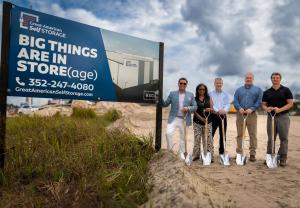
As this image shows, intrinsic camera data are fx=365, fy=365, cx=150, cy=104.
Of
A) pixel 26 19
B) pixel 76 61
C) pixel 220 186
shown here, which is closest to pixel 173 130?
pixel 220 186

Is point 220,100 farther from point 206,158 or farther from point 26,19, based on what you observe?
point 26,19

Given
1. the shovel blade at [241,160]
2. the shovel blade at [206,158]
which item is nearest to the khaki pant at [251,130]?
the shovel blade at [241,160]

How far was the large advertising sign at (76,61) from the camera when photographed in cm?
547

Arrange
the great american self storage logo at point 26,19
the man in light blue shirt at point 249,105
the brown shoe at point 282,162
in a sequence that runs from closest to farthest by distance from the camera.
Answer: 1. the great american self storage logo at point 26,19
2. the brown shoe at point 282,162
3. the man in light blue shirt at point 249,105

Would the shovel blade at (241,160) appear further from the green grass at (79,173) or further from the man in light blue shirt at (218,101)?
the green grass at (79,173)

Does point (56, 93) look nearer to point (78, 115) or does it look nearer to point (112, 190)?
point (112, 190)

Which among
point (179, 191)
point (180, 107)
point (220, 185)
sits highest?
point (180, 107)

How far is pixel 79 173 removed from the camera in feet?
16.4

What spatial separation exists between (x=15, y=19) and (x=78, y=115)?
11.6m

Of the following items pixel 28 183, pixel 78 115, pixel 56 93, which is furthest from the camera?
pixel 78 115

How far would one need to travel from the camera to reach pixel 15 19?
5.38 m

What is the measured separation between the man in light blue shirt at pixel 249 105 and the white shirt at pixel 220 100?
0.69 feet

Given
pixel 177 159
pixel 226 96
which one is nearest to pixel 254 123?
pixel 226 96

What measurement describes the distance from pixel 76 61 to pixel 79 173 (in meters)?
1.99
